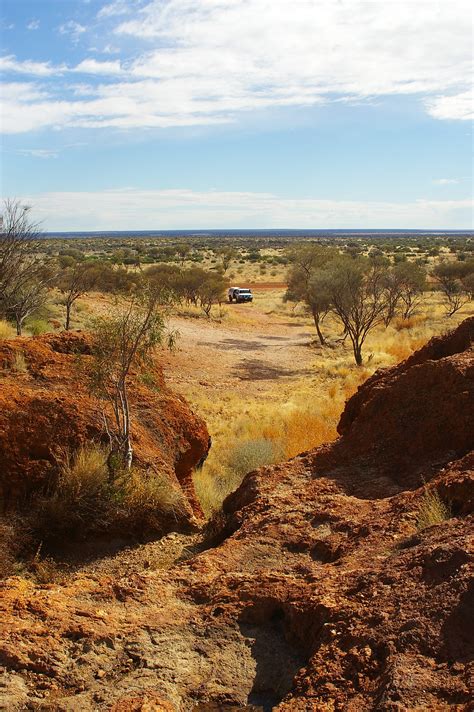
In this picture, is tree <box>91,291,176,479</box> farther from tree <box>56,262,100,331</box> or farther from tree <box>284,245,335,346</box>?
tree <box>284,245,335,346</box>

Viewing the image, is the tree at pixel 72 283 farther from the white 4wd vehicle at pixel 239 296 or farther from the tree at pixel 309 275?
the white 4wd vehicle at pixel 239 296

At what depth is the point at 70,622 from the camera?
13.2ft

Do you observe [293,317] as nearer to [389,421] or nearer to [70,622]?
[389,421]

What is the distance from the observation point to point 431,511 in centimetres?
488

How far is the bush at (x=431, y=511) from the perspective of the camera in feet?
15.7

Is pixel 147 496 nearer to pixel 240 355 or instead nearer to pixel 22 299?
pixel 22 299

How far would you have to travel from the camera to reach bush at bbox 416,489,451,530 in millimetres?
4789

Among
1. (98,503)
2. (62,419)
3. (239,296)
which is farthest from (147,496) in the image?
(239,296)

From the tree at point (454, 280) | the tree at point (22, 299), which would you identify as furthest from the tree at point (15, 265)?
the tree at point (454, 280)

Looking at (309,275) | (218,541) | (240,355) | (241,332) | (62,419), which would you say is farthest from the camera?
(309,275)

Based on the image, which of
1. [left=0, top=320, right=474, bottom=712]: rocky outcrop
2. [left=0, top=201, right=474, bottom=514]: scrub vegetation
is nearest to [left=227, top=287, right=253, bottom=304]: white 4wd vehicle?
[left=0, top=201, right=474, bottom=514]: scrub vegetation

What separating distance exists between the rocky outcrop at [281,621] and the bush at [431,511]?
6 centimetres

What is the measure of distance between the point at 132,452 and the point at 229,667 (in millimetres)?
3798

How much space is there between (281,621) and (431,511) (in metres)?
1.53
